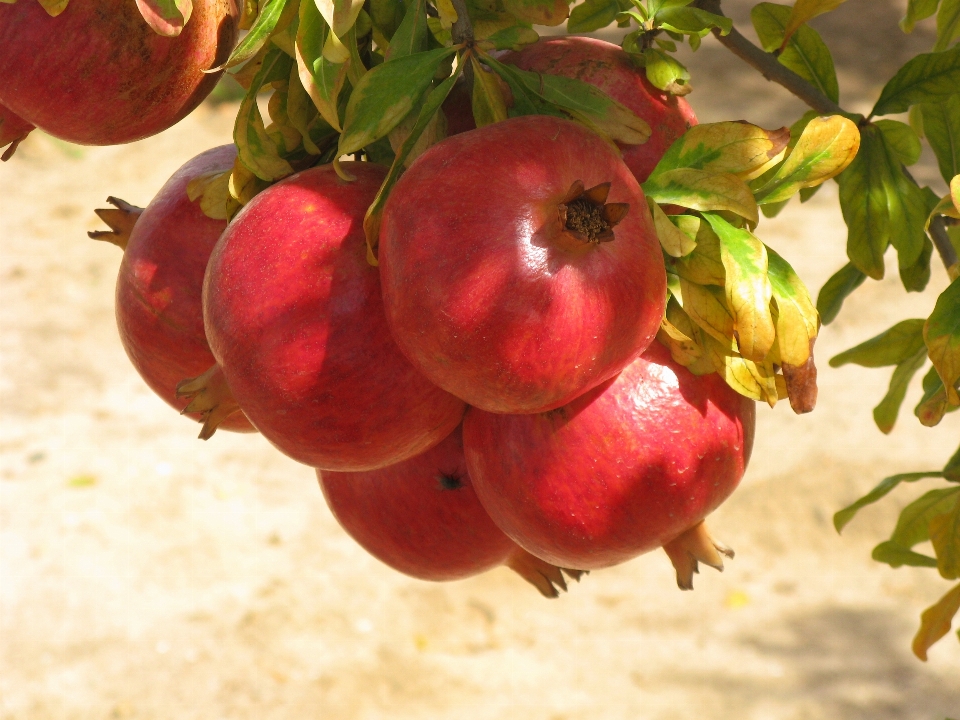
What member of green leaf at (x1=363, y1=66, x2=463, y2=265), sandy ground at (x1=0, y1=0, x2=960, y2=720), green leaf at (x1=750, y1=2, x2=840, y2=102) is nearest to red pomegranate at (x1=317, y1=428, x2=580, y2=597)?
green leaf at (x1=363, y1=66, x2=463, y2=265)

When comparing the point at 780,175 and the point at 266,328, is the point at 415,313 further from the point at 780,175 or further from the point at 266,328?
the point at 780,175

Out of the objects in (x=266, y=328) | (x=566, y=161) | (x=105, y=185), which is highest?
(x=566, y=161)

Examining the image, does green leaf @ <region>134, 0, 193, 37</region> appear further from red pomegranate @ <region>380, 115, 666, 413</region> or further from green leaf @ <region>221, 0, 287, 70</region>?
red pomegranate @ <region>380, 115, 666, 413</region>

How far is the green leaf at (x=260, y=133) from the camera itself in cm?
92

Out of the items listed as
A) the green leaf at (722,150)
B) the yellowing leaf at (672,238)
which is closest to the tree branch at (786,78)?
the green leaf at (722,150)

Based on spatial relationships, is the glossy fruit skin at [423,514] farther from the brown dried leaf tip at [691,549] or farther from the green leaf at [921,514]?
the green leaf at [921,514]

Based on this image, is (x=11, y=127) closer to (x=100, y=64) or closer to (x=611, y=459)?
(x=100, y=64)

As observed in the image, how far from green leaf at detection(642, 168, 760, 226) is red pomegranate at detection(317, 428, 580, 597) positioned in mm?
299

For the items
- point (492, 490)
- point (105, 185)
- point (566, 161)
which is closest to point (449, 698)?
point (492, 490)

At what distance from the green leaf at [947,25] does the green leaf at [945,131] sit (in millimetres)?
103

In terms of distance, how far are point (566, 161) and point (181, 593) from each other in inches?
121

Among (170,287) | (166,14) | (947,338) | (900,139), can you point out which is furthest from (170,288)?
(900,139)

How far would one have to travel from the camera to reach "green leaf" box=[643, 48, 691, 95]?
96 centimetres

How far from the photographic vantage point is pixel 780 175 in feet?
2.90
